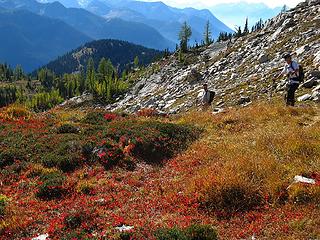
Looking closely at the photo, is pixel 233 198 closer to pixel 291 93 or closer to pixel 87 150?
pixel 87 150

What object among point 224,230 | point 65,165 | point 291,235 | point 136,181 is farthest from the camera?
point 65,165

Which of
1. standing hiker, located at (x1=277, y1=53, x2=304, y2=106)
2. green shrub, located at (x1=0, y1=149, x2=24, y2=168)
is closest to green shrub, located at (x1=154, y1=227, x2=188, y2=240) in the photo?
green shrub, located at (x1=0, y1=149, x2=24, y2=168)

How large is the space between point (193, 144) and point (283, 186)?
7287 millimetres

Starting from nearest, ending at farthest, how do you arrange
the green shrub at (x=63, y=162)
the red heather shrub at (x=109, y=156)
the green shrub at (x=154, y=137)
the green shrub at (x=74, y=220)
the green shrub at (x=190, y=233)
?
the green shrub at (x=190, y=233) < the green shrub at (x=74, y=220) < the green shrub at (x=63, y=162) < the red heather shrub at (x=109, y=156) < the green shrub at (x=154, y=137)

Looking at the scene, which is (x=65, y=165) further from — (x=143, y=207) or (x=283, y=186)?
(x=283, y=186)

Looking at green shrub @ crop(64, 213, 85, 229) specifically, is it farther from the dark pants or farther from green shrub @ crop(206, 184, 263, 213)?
the dark pants

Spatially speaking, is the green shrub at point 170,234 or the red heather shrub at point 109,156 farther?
the red heather shrub at point 109,156

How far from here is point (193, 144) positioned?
689 inches

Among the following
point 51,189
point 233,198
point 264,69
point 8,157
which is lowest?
point 51,189

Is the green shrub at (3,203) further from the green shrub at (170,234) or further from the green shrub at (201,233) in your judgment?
the green shrub at (201,233)

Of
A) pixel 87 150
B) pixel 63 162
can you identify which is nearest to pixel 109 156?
pixel 87 150

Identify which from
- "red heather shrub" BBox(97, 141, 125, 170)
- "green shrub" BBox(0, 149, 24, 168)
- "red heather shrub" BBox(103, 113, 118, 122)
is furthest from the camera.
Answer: "red heather shrub" BBox(103, 113, 118, 122)

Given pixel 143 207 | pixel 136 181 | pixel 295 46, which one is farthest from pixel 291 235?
pixel 295 46

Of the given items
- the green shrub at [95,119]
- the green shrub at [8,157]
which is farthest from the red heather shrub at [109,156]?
the green shrub at [95,119]
